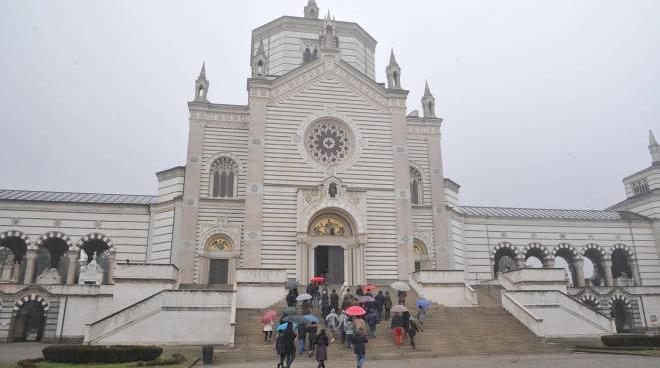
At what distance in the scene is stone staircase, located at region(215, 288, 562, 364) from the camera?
1964cm

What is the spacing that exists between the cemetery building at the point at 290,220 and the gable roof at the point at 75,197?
19cm

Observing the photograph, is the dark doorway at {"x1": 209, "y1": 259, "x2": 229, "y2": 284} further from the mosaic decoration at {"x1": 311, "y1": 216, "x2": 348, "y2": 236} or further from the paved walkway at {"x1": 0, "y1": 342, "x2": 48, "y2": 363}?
the paved walkway at {"x1": 0, "y1": 342, "x2": 48, "y2": 363}

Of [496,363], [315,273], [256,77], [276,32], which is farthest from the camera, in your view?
[276,32]

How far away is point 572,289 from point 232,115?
94.6 feet

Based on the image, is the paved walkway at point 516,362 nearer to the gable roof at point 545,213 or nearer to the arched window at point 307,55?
the gable roof at point 545,213

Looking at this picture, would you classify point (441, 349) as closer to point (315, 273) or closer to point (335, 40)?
point (315, 273)

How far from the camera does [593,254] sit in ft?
148

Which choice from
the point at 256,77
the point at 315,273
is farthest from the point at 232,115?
the point at 315,273

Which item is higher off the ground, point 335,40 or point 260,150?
point 335,40

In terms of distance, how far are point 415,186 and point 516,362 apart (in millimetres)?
21358

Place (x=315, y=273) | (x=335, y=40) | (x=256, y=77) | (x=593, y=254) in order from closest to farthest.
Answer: (x=315, y=273), (x=256, y=77), (x=335, y=40), (x=593, y=254)

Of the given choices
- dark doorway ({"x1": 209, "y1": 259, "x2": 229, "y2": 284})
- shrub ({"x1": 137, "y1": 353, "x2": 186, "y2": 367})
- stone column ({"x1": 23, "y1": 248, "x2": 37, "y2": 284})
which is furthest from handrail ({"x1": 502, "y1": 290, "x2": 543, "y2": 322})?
stone column ({"x1": 23, "y1": 248, "x2": 37, "y2": 284})

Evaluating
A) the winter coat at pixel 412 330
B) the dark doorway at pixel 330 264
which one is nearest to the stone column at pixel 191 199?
the dark doorway at pixel 330 264

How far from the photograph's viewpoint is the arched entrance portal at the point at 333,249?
3175cm
